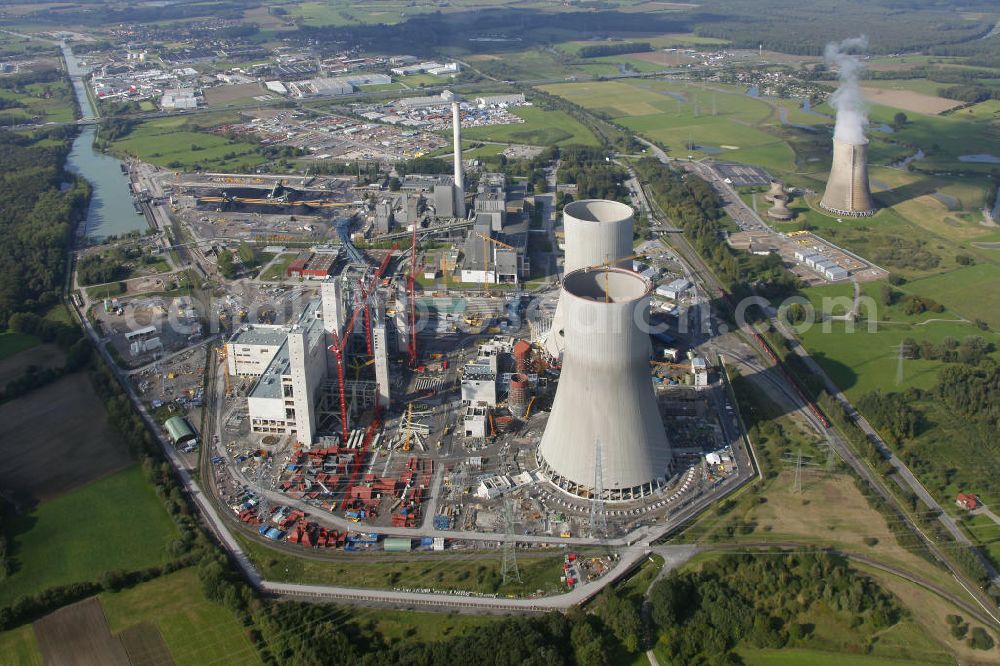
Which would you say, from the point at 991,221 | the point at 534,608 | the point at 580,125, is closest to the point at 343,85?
the point at 580,125

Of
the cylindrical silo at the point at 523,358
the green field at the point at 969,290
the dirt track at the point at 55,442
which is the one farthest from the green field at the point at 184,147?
the green field at the point at 969,290

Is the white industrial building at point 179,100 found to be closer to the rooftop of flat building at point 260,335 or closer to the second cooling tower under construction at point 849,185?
the rooftop of flat building at point 260,335

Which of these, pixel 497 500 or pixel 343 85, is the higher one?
pixel 343 85

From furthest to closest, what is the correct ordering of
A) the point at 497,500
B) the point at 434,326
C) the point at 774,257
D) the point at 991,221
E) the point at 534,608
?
the point at 991,221 < the point at 774,257 < the point at 434,326 < the point at 497,500 < the point at 534,608

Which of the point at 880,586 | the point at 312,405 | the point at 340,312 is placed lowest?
the point at 880,586

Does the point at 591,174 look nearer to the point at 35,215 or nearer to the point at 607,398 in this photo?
the point at 35,215

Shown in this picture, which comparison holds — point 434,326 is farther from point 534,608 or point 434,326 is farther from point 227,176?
point 227,176

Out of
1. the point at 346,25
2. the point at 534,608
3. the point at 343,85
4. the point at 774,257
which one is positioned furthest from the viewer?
the point at 346,25
